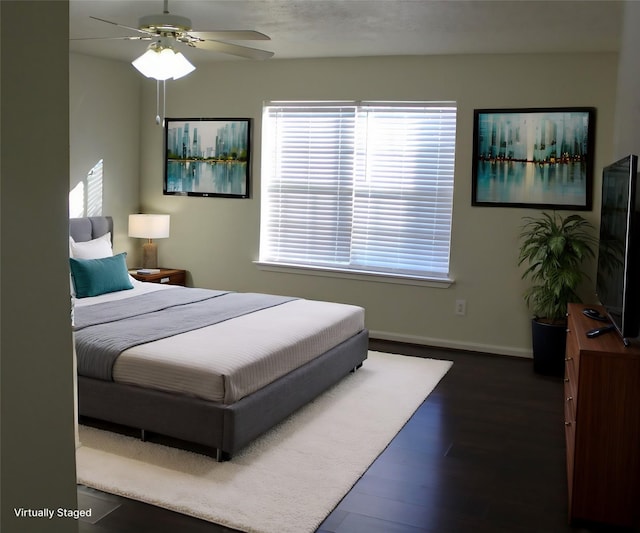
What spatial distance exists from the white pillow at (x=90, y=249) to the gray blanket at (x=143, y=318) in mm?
744

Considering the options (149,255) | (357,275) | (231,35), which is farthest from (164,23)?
(149,255)

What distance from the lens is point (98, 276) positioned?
204 inches

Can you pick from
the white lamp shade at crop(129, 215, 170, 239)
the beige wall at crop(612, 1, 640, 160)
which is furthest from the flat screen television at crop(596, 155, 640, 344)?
the white lamp shade at crop(129, 215, 170, 239)

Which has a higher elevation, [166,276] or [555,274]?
[555,274]

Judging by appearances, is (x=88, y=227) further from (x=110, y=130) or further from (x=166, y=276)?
(x=110, y=130)

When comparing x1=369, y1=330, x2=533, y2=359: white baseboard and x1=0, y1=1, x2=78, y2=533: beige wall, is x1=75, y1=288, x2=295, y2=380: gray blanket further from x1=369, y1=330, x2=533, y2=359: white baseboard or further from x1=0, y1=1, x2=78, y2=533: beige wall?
x1=0, y1=1, x2=78, y2=533: beige wall

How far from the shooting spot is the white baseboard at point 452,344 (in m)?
5.70

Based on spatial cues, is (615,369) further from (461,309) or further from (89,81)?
(89,81)


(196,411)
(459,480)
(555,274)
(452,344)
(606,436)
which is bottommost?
(459,480)

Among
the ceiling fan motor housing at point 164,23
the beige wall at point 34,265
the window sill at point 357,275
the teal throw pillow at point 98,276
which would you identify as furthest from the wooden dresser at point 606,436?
the teal throw pillow at point 98,276

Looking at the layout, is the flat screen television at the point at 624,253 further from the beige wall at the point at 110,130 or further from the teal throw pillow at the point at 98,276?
the beige wall at the point at 110,130

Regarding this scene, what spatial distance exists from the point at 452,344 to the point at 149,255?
10.1ft

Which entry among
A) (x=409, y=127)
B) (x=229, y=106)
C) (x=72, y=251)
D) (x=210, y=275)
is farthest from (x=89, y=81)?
(x=409, y=127)

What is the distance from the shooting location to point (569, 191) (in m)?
5.41
